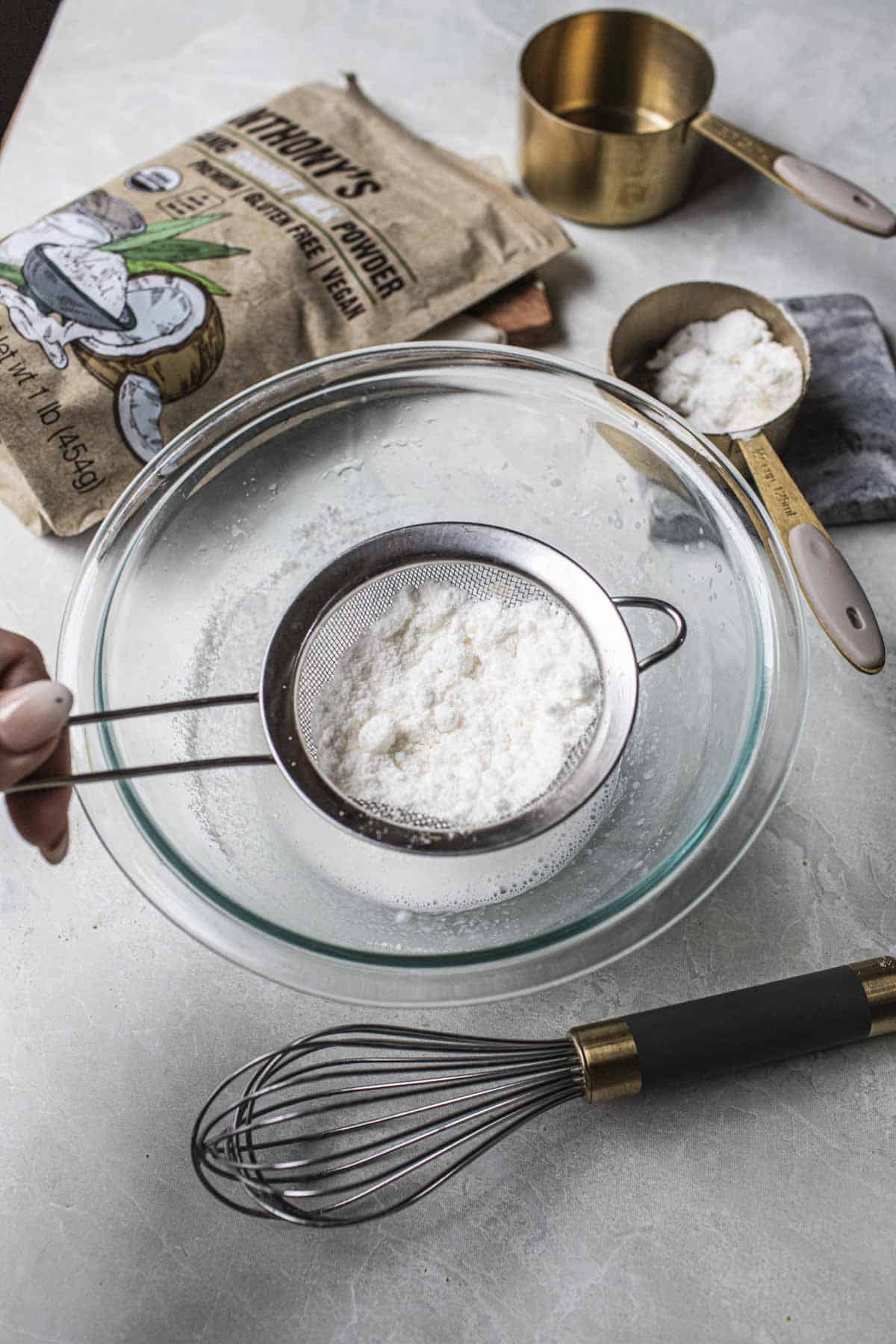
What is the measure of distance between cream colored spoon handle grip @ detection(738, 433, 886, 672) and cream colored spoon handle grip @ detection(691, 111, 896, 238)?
37 cm

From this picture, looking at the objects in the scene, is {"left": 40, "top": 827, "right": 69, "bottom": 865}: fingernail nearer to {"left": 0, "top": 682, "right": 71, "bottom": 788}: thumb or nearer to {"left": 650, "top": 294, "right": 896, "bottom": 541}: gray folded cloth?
{"left": 0, "top": 682, "right": 71, "bottom": 788}: thumb

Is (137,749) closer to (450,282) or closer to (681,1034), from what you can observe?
(681,1034)

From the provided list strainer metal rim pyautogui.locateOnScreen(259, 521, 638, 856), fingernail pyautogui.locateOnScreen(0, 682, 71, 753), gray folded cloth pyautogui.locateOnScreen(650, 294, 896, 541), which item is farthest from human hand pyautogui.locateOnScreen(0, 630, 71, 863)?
gray folded cloth pyautogui.locateOnScreen(650, 294, 896, 541)

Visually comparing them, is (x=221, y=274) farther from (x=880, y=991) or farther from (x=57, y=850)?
(x=880, y=991)

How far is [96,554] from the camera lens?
3.07 feet

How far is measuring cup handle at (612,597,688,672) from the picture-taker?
898mm

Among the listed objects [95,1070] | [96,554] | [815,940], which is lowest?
[95,1070]

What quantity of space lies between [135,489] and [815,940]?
0.70 metres

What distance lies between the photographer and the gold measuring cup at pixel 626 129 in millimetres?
1190

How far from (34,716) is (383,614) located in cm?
35

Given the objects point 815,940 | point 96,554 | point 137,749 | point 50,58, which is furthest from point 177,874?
point 50,58

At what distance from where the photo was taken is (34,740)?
717 mm

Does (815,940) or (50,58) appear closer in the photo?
(815,940)

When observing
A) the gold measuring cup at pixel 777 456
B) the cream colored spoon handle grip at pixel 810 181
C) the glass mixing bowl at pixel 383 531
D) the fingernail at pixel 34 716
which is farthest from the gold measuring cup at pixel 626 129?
the fingernail at pixel 34 716
